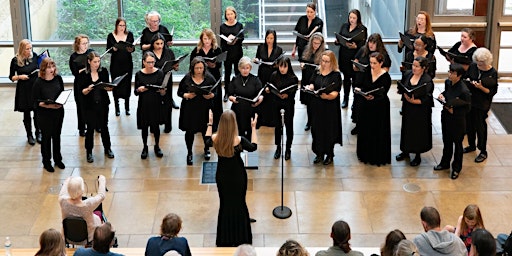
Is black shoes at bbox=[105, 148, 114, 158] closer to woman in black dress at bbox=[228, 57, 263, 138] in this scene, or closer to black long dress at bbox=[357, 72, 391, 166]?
woman in black dress at bbox=[228, 57, 263, 138]

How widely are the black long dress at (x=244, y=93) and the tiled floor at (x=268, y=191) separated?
0.67m

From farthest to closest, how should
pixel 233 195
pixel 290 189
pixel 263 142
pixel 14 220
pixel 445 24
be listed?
pixel 445 24 → pixel 263 142 → pixel 290 189 → pixel 14 220 → pixel 233 195

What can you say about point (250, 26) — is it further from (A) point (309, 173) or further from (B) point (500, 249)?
(B) point (500, 249)

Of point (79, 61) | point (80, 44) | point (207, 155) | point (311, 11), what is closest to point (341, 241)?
point (207, 155)

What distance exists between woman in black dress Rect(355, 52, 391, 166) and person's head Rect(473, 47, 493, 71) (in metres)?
1.19

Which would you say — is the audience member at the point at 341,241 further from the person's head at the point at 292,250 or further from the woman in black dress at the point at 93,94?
the woman in black dress at the point at 93,94

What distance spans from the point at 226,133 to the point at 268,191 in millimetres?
2247

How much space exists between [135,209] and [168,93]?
215cm

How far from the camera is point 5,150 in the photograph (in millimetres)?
10961

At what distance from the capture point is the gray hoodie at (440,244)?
6.16 m

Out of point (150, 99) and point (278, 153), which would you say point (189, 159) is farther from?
point (278, 153)

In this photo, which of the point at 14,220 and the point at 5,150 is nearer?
the point at 14,220

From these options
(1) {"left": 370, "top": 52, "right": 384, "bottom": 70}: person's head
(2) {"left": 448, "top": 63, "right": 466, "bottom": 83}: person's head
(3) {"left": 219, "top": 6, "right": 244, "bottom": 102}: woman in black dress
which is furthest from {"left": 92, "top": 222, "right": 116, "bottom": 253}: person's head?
(3) {"left": 219, "top": 6, "right": 244, "bottom": 102}: woman in black dress

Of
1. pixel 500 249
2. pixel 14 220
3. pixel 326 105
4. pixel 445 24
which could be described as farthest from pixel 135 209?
pixel 445 24
